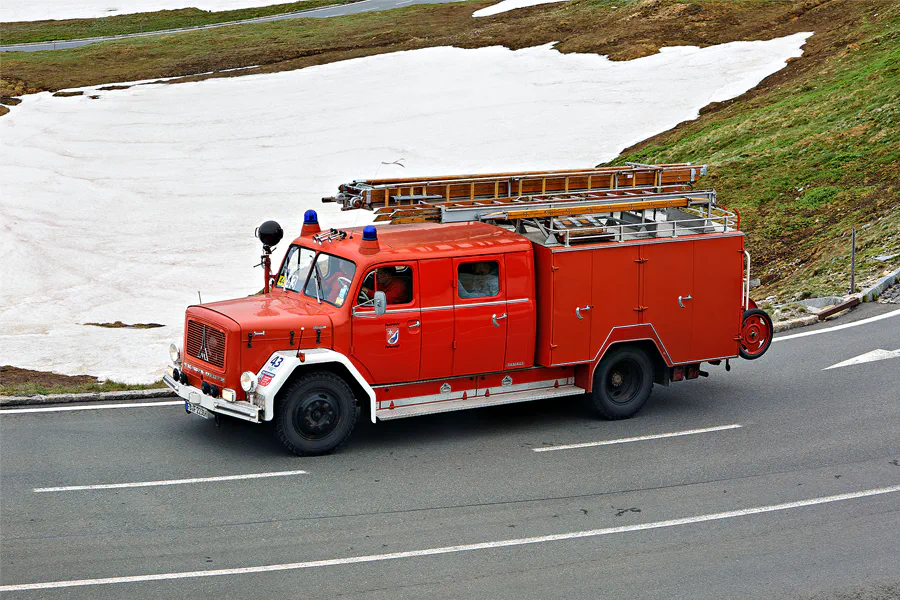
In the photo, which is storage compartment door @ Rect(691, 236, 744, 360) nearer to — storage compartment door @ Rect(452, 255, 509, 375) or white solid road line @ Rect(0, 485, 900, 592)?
storage compartment door @ Rect(452, 255, 509, 375)

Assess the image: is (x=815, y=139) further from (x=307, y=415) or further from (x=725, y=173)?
(x=307, y=415)

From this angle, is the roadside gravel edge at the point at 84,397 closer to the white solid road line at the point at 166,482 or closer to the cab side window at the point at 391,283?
the white solid road line at the point at 166,482

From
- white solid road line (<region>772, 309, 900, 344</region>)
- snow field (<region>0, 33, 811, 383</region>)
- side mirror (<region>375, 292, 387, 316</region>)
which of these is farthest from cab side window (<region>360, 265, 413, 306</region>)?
snow field (<region>0, 33, 811, 383</region>)

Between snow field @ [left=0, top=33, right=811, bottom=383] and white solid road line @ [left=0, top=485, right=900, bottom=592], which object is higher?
snow field @ [left=0, top=33, right=811, bottom=383]

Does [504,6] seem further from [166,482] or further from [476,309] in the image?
[166,482]

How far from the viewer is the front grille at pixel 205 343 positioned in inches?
475

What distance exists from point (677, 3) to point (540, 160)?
946 inches

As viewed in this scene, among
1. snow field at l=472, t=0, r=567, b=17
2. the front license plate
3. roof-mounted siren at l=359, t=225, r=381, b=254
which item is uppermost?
snow field at l=472, t=0, r=567, b=17

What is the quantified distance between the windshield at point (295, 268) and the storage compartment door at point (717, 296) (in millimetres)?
5385

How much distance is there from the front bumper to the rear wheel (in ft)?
23.7

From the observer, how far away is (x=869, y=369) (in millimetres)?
15836

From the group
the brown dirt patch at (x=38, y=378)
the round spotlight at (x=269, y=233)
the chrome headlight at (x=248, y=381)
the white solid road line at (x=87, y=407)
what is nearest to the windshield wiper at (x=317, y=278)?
the round spotlight at (x=269, y=233)

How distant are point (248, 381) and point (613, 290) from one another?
502 centimetres

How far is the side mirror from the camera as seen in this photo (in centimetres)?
1201
